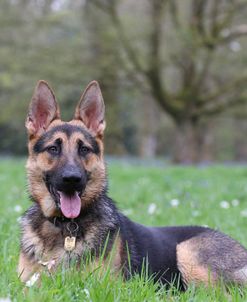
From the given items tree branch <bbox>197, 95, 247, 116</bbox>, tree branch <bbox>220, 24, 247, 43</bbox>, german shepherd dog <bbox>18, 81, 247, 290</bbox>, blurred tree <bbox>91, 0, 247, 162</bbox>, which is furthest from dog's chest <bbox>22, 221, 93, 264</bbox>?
tree branch <bbox>197, 95, 247, 116</bbox>

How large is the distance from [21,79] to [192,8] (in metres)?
8.45

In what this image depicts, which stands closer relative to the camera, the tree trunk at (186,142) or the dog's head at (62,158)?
the dog's head at (62,158)

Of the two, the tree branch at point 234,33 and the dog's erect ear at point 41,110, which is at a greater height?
the tree branch at point 234,33

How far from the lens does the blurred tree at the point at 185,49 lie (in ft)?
66.3

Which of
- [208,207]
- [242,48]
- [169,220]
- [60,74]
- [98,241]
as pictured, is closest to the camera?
[98,241]

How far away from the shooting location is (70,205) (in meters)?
4.39

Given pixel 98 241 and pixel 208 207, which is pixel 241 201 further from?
pixel 98 241

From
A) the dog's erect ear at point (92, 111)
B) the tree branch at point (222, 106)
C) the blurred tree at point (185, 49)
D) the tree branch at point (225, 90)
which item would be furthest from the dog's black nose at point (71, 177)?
the tree branch at point (225, 90)

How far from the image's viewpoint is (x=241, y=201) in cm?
959

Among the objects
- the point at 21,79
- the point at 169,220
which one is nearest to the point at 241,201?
the point at 169,220

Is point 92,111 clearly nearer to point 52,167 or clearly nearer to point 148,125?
point 52,167

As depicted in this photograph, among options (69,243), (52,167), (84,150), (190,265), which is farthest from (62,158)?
(190,265)

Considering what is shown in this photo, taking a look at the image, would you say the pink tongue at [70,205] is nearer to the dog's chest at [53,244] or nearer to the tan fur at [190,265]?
the dog's chest at [53,244]

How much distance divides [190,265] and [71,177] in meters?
1.47
